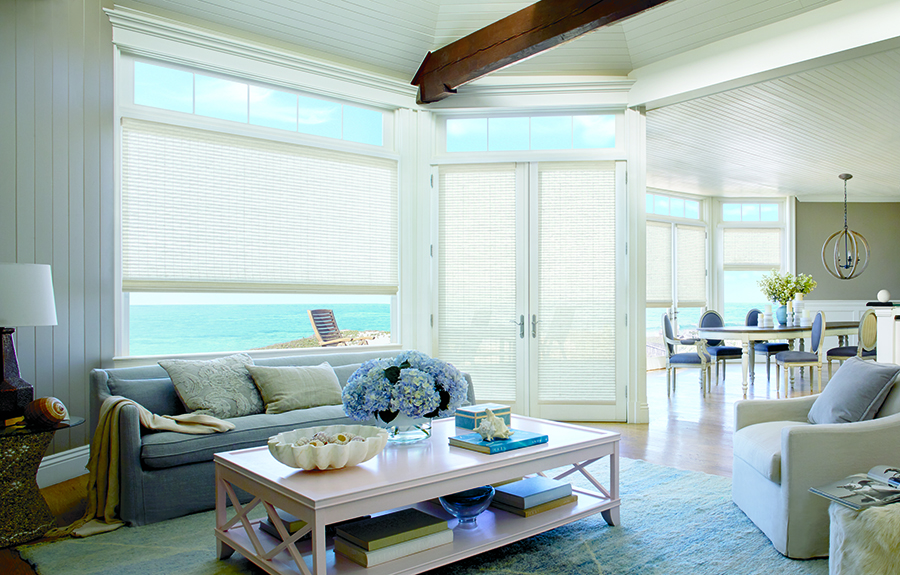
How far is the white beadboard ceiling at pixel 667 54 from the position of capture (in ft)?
14.0

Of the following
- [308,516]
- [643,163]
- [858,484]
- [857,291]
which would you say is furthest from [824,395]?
[857,291]

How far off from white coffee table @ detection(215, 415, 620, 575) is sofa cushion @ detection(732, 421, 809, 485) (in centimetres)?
59

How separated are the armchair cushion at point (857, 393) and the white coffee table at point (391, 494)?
3.16 feet

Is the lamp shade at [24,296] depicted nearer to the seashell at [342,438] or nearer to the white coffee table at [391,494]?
the white coffee table at [391,494]

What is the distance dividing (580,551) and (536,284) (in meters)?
2.96

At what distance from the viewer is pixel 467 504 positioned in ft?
7.75

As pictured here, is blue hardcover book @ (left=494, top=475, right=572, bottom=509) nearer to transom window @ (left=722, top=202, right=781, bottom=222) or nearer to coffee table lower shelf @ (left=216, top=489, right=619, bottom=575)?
coffee table lower shelf @ (left=216, top=489, right=619, bottom=575)

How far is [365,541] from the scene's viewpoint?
2051 mm

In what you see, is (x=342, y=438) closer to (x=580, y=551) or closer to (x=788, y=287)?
(x=580, y=551)

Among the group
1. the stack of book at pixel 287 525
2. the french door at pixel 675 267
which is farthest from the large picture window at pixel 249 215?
the french door at pixel 675 267

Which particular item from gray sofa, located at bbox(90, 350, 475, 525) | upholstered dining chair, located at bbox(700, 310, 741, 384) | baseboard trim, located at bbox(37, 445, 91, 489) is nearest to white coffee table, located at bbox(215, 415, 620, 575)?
gray sofa, located at bbox(90, 350, 475, 525)

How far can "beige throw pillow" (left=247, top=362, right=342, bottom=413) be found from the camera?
11.7 ft

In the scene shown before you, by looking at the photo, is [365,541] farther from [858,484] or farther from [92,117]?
[92,117]

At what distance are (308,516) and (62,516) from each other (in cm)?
184
